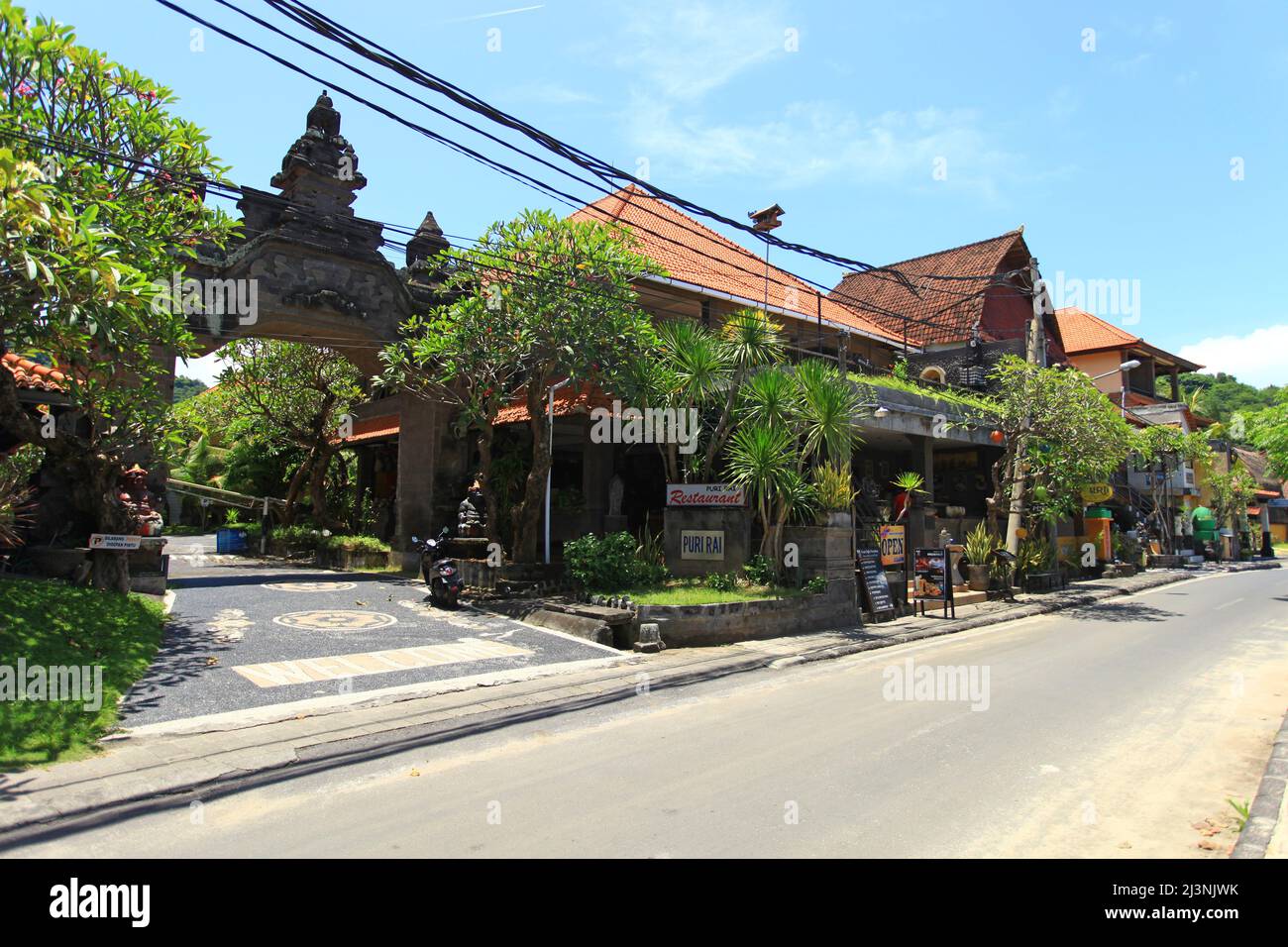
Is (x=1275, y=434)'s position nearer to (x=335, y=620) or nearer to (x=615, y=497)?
(x=615, y=497)

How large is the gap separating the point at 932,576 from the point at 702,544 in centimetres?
549

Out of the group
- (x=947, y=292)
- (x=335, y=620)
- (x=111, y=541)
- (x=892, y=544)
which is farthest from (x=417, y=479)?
(x=947, y=292)

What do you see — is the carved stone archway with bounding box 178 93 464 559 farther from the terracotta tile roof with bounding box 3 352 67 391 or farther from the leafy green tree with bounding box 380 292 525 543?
the terracotta tile roof with bounding box 3 352 67 391

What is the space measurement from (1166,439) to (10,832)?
34.2 m

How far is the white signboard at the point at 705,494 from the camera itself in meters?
13.9

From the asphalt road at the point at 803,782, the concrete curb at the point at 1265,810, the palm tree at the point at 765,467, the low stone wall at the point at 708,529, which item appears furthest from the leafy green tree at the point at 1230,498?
the concrete curb at the point at 1265,810

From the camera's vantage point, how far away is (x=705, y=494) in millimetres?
14227

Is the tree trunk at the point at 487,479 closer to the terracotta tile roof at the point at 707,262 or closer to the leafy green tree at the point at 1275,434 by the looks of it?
the terracotta tile roof at the point at 707,262

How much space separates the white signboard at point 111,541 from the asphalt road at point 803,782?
6.56 meters

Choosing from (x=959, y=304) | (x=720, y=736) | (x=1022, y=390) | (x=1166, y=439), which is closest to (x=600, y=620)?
(x=720, y=736)

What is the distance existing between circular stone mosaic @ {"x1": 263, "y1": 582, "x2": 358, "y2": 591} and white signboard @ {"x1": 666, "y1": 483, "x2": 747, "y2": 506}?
7121 millimetres

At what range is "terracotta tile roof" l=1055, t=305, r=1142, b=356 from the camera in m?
40.5

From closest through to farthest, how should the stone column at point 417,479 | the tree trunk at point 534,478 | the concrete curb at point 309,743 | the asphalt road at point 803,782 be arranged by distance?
1. the asphalt road at point 803,782
2. the concrete curb at point 309,743
3. the tree trunk at point 534,478
4. the stone column at point 417,479

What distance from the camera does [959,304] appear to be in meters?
29.5
